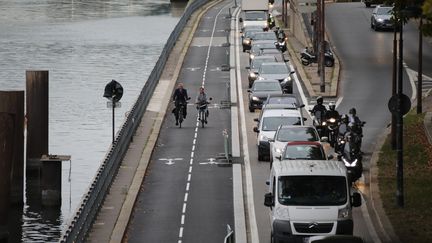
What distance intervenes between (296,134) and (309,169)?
1086 centimetres

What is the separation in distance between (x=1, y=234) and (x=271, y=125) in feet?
32.0

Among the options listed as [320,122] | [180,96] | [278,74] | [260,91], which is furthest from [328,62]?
[320,122]

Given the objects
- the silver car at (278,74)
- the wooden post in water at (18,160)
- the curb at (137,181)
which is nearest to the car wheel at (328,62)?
the silver car at (278,74)

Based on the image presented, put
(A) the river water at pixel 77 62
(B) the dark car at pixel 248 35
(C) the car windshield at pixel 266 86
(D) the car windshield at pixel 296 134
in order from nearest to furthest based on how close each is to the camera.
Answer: (D) the car windshield at pixel 296 134
(A) the river water at pixel 77 62
(C) the car windshield at pixel 266 86
(B) the dark car at pixel 248 35

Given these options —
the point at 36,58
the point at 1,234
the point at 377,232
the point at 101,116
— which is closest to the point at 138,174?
the point at 1,234

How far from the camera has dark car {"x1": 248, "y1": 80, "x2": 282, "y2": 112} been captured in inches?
2127

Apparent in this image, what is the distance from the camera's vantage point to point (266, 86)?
184 feet

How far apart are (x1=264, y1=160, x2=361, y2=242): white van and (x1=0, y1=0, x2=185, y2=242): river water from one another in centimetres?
1355

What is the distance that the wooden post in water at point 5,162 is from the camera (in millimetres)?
38656

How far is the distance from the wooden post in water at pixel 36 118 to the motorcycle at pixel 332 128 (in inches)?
437

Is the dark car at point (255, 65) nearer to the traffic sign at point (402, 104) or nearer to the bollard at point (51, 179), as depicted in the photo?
the bollard at point (51, 179)

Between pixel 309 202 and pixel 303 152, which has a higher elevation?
pixel 303 152

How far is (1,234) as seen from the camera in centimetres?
3894

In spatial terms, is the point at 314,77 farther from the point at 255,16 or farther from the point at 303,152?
the point at 255,16
